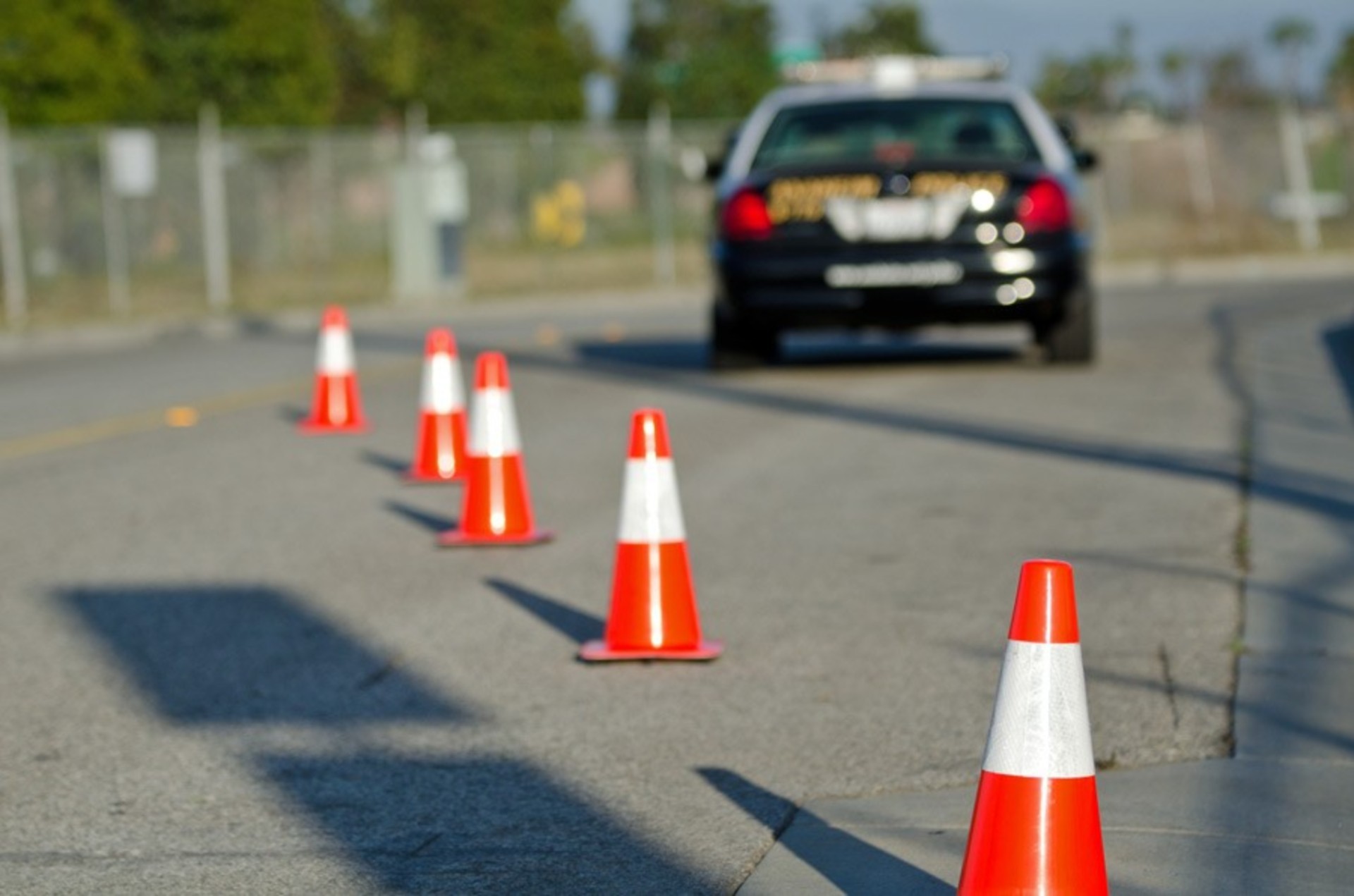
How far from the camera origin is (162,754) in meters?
5.65

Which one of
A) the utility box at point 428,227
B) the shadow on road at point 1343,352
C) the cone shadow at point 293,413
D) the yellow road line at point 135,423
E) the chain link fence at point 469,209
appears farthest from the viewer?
the utility box at point 428,227

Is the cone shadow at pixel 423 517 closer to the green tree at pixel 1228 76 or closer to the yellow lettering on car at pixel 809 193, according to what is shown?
the yellow lettering on car at pixel 809 193

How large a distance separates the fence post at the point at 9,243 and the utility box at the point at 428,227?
16.2 feet

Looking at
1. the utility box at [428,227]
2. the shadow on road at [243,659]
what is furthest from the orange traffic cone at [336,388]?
the utility box at [428,227]

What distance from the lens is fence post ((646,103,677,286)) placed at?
34.7 meters

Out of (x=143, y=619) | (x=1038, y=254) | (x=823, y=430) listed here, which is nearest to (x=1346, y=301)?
(x=1038, y=254)

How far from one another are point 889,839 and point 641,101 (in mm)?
62036

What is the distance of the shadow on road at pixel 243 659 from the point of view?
6.12m

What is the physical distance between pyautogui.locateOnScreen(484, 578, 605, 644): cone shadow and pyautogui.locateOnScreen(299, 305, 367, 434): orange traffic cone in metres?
5.03

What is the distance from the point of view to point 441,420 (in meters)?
10.7

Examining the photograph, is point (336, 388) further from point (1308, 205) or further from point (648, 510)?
point (1308, 205)

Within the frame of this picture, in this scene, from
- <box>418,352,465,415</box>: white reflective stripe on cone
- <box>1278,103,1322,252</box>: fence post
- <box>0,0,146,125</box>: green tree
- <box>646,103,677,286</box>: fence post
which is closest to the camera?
<box>418,352,465,415</box>: white reflective stripe on cone

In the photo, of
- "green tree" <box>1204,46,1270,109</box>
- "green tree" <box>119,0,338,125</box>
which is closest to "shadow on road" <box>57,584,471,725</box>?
"green tree" <box>119,0,338,125</box>

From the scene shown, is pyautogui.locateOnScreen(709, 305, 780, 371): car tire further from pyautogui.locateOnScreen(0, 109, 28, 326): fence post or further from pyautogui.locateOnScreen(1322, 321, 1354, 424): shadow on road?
pyautogui.locateOnScreen(0, 109, 28, 326): fence post
